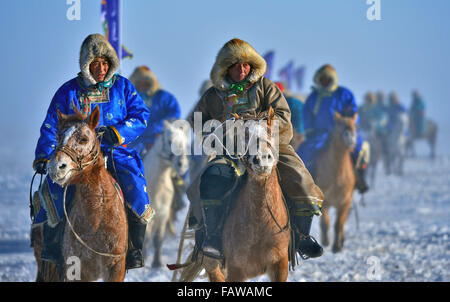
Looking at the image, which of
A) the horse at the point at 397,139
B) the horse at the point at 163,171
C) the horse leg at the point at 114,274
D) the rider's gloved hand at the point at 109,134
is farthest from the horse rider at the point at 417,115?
the horse leg at the point at 114,274

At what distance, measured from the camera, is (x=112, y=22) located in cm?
1049

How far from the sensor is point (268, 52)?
19.6 m

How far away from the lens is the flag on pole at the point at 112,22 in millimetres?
10289

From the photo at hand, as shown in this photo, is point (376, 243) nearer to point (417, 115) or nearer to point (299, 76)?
point (417, 115)

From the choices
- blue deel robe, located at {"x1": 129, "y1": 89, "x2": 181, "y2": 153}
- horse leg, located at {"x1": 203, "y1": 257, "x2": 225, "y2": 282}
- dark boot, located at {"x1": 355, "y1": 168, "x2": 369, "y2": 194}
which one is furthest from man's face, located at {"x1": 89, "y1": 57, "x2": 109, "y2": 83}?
dark boot, located at {"x1": 355, "y1": 168, "x2": 369, "y2": 194}

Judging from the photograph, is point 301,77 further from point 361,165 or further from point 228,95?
point 228,95

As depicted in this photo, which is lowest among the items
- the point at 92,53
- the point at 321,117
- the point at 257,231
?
the point at 257,231

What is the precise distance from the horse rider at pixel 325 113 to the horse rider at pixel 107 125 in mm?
5794

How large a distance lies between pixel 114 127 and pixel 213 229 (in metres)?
1.21

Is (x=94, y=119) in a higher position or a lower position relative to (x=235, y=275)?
higher

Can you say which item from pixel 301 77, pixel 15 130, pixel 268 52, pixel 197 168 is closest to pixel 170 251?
pixel 197 168

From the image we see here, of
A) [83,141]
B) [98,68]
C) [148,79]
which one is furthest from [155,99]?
[83,141]

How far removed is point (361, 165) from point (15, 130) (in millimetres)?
68859

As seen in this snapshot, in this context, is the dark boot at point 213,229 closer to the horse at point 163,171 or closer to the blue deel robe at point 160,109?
the horse at point 163,171
